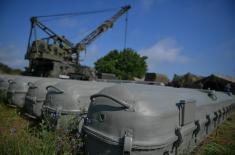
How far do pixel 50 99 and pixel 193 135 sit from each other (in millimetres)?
3373

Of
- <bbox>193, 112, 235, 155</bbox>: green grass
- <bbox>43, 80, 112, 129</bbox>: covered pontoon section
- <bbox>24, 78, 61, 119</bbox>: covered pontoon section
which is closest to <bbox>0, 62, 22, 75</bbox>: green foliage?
<bbox>24, 78, 61, 119</bbox>: covered pontoon section

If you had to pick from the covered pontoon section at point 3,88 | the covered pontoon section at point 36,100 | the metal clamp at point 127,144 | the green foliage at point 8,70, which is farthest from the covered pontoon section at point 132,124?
the green foliage at point 8,70

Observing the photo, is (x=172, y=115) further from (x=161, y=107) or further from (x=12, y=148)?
(x=12, y=148)

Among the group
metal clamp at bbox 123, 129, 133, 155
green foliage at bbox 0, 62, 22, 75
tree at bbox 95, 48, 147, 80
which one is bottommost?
metal clamp at bbox 123, 129, 133, 155

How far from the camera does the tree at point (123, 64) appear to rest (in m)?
45.4

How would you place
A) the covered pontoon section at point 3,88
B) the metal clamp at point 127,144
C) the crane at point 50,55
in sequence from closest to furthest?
the metal clamp at point 127,144 < the covered pontoon section at point 3,88 < the crane at point 50,55

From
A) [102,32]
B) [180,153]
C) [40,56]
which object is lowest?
[180,153]

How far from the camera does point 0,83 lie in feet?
35.6

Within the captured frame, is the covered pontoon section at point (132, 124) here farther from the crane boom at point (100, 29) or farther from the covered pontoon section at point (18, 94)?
the crane boom at point (100, 29)

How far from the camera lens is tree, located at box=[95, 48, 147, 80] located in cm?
4535

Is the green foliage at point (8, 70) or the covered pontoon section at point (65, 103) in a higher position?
the green foliage at point (8, 70)

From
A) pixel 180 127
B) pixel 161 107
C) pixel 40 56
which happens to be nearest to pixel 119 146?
pixel 161 107

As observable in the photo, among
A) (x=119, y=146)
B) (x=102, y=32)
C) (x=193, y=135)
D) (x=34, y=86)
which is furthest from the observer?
(x=102, y=32)

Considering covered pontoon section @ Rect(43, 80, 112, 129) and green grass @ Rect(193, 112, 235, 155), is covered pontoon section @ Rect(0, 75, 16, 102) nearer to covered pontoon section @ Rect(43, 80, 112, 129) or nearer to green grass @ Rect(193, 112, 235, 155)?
covered pontoon section @ Rect(43, 80, 112, 129)
